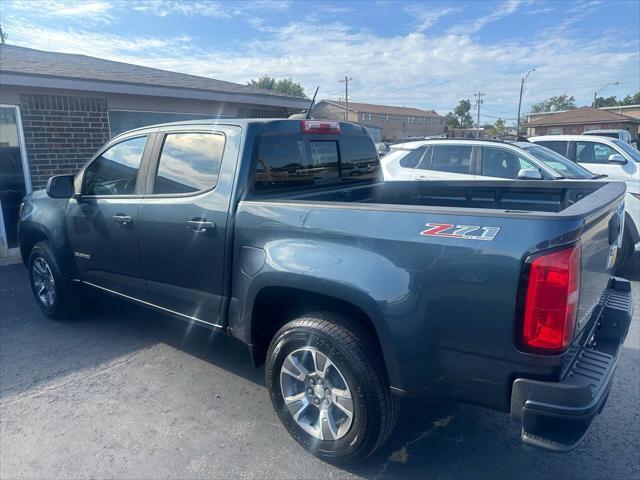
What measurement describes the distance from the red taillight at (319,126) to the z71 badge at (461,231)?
164 cm

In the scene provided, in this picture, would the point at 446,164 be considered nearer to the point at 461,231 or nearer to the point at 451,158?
the point at 451,158

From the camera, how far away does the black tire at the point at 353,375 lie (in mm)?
2457

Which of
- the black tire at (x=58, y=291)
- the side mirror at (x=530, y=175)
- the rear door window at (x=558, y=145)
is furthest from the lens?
the rear door window at (x=558, y=145)

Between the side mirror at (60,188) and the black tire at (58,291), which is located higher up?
the side mirror at (60,188)

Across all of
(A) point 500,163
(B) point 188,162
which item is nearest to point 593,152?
(A) point 500,163

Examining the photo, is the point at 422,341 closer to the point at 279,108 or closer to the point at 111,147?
the point at 111,147

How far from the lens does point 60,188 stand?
418 centimetres

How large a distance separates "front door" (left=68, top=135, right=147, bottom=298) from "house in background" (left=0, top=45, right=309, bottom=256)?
13.5 ft

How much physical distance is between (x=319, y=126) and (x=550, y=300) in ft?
7.40

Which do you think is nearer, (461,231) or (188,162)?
(461,231)

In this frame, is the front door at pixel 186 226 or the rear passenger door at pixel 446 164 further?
the rear passenger door at pixel 446 164

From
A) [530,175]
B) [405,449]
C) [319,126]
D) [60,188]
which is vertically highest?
[319,126]

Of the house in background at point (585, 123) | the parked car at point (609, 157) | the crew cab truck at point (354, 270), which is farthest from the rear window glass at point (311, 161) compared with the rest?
the house in background at point (585, 123)

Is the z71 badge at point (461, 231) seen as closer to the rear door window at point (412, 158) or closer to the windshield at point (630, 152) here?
the rear door window at point (412, 158)
